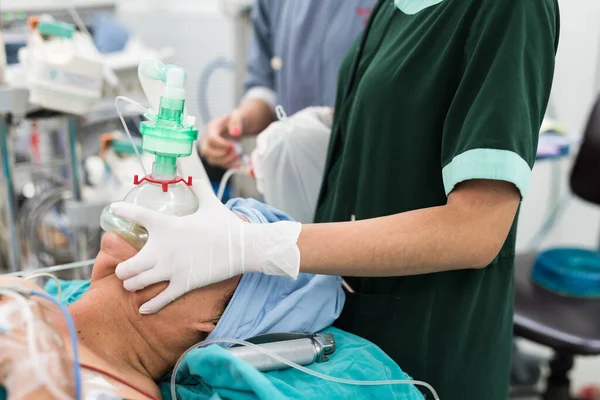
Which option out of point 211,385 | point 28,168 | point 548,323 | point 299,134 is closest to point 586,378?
point 548,323

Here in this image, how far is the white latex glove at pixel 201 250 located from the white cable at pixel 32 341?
173 mm

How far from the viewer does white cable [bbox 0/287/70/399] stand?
64 centimetres

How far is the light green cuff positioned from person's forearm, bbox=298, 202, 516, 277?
0.06 meters

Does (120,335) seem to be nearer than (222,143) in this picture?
Yes

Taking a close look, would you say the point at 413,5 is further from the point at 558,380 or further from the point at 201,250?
the point at 558,380

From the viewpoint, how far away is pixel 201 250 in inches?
34.0

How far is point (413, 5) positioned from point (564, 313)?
1.22 metres

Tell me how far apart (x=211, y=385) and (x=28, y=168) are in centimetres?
207

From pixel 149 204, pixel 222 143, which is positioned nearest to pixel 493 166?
pixel 149 204

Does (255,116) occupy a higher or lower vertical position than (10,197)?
higher

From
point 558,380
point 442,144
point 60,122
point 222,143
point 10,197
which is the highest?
point 442,144

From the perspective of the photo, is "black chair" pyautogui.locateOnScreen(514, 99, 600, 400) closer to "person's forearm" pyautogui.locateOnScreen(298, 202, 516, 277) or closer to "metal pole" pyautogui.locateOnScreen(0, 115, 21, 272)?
"person's forearm" pyautogui.locateOnScreen(298, 202, 516, 277)

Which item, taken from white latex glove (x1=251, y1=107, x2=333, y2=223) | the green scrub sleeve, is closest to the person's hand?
white latex glove (x1=251, y1=107, x2=333, y2=223)

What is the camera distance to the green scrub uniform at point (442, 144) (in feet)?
2.88
